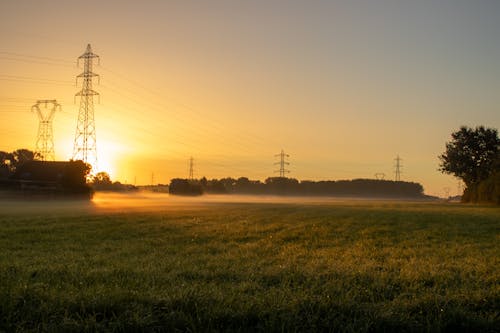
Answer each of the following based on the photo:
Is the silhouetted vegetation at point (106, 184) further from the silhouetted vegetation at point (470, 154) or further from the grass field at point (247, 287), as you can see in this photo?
the grass field at point (247, 287)

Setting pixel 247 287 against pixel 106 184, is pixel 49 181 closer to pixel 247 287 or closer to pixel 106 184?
pixel 106 184

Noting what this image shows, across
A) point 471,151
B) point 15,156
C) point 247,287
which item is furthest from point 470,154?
point 15,156

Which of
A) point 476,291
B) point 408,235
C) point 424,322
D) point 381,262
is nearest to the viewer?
point 424,322

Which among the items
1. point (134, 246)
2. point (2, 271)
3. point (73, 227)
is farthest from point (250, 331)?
point (73, 227)

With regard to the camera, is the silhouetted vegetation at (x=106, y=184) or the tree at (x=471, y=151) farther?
the silhouetted vegetation at (x=106, y=184)

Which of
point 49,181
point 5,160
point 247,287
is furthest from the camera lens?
point 5,160

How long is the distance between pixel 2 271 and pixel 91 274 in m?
2.12

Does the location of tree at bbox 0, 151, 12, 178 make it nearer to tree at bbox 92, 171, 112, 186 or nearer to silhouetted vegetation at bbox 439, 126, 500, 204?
tree at bbox 92, 171, 112, 186

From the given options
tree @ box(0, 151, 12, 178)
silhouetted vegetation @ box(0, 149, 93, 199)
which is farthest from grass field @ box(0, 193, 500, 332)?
tree @ box(0, 151, 12, 178)

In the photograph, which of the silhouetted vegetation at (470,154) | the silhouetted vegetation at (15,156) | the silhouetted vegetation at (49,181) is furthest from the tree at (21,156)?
the silhouetted vegetation at (470,154)

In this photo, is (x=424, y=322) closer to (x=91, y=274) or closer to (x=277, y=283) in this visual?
(x=277, y=283)

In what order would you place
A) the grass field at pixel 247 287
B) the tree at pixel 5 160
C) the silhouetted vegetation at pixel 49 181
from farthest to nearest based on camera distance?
the tree at pixel 5 160 → the silhouetted vegetation at pixel 49 181 → the grass field at pixel 247 287

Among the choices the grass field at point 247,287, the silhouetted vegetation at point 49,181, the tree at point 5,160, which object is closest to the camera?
the grass field at point 247,287

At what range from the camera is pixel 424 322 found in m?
7.02
